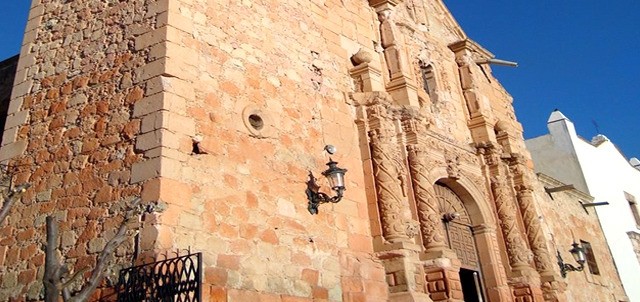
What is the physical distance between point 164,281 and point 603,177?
15283mm

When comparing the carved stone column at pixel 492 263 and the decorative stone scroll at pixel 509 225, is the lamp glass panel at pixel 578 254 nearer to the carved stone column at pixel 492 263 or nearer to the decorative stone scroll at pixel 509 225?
the decorative stone scroll at pixel 509 225

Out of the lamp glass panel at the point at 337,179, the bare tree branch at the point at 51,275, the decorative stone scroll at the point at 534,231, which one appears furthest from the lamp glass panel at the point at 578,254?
the bare tree branch at the point at 51,275

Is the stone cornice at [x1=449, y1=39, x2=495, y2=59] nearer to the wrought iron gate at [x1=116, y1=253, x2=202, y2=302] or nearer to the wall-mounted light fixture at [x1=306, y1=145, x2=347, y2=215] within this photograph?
the wall-mounted light fixture at [x1=306, y1=145, x2=347, y2=215]

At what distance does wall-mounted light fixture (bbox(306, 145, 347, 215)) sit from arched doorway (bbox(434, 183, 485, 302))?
289 centimetres

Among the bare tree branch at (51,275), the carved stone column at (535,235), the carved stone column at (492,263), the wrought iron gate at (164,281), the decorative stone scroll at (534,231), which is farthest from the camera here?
the decorative stone scroll at (534,231)

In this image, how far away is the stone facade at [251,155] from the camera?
6.17 meters

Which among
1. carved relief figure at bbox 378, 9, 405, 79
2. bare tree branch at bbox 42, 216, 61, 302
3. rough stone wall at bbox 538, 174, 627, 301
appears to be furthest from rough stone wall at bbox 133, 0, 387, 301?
rough stone wall at bbox 538, 174, 627, 301

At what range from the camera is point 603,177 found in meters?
17.5

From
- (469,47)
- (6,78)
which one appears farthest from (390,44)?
(6,78)

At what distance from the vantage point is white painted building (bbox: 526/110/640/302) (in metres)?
16.0

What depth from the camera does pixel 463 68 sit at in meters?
12.1

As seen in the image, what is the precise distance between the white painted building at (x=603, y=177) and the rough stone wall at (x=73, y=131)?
1331cm

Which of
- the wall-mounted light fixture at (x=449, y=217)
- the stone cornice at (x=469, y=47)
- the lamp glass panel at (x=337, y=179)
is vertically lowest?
the lamp glass panel at (x=337, y=179)

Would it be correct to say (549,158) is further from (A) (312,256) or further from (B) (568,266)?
(A) (312,256)
